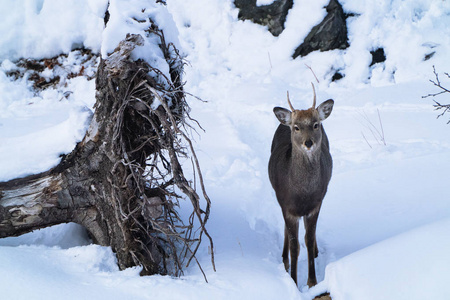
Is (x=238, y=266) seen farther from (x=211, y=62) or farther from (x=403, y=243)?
(x=211, y=62)

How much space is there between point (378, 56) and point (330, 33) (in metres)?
1.26

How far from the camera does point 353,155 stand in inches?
237

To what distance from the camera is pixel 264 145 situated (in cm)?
687

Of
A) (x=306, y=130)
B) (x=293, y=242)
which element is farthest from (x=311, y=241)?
(x=306, y=130)

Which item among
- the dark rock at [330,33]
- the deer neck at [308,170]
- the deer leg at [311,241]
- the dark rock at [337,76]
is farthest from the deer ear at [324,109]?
the dark rock at [330,33]

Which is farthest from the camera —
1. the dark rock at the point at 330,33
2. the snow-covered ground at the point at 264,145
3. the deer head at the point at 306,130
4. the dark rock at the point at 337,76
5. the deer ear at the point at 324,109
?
the dark rock at the point at 330,33

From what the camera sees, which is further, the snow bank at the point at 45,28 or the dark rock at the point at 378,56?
the dark rock at the point at 378,56

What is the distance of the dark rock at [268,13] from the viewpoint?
10275 millimetres

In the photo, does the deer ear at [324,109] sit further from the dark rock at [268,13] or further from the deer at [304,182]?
the dark rock at [268,13]

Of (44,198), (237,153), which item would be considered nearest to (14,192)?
(44,198)

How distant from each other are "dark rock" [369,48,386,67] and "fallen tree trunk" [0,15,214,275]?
7.43 meters

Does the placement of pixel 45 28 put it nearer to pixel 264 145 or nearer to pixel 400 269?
pixel 264 145

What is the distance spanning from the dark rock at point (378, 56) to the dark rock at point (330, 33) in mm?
681

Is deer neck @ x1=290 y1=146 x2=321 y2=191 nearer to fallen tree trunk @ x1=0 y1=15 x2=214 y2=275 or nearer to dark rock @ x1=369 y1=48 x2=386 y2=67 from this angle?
fallen tree trunk @ x1=0 y1=15 x2=214 y2=275
